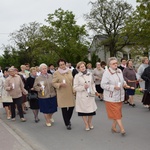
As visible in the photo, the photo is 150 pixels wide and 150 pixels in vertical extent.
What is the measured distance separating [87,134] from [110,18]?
4886cm

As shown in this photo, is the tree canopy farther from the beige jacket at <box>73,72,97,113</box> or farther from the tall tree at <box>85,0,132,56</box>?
the beige jacket at <box>73,72,97,113</box>

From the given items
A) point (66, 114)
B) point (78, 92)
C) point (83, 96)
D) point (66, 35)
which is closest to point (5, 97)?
point (66, 114)

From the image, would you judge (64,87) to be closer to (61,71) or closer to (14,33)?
(61,71)

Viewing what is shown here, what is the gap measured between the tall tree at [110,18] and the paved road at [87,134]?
45394mm

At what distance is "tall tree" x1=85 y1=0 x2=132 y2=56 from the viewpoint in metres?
53.2

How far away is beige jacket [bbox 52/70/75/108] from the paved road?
0.71 metres

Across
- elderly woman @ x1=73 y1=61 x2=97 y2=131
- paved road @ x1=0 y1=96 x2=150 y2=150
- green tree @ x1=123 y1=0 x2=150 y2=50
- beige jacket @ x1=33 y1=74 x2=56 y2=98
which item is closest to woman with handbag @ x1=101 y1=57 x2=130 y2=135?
paved road @ x1=0 y1=96 x2=150 y2=150

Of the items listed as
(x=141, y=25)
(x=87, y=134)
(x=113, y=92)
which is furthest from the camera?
(x=141, y=25)

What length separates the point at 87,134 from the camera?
680cm

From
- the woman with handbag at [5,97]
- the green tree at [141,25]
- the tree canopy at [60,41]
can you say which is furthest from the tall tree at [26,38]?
the woman with handbag at [5,97]

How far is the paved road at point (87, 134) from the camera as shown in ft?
19.2

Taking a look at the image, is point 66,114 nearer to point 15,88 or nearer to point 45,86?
point 45,86

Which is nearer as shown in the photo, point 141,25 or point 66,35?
point 141,25

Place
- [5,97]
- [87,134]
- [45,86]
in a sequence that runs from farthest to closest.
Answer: [5,97] < [45,86] < [87,134]
